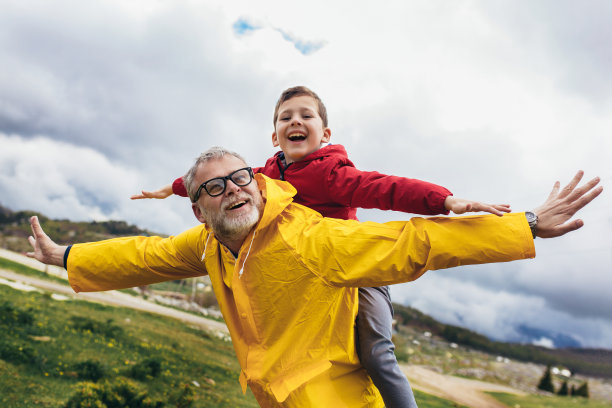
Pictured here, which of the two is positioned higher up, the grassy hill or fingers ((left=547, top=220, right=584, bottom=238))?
fingers ((left=547, top=220, right=584, bottom=238))

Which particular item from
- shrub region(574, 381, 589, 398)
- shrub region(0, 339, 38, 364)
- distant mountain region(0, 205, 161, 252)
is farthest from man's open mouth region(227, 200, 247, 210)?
distant mountain region(0, 205, 161, 252)

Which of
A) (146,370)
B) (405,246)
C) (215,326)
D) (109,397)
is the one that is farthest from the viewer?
(215,326)

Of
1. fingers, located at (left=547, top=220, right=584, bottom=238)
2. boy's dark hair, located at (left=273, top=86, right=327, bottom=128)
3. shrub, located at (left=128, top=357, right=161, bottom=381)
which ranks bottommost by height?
shrub, located at (left=128, top=357, right=161, bottom=381)

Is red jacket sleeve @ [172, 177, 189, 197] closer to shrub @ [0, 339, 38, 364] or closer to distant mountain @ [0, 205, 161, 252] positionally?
shrub @ [0, 339, 38, 364]

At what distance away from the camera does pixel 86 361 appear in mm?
9203

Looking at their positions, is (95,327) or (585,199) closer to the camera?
(585,199)

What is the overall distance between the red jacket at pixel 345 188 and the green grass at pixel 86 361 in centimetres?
671

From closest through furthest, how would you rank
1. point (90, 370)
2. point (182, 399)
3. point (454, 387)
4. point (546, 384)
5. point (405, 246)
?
point (405, 246), point (90, 370), point (182, 399), point (454, 387), point (546, 384)

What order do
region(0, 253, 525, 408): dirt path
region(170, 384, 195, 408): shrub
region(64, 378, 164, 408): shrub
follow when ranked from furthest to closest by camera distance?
1. region(0, 253, 525, 408): dirt path
2. region(170, 384, 195, 408): shrub
3. region(64, 378, 164, 408): shrub

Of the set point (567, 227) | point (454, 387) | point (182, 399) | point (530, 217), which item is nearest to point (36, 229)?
point (530, 217)

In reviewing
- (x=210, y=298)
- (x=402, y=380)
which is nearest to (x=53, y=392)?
(x=402, y=380)

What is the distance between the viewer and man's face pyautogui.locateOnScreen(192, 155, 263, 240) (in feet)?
10.1

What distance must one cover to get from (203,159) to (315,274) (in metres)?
1.34

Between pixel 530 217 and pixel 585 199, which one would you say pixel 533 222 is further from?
pixel 585 199
